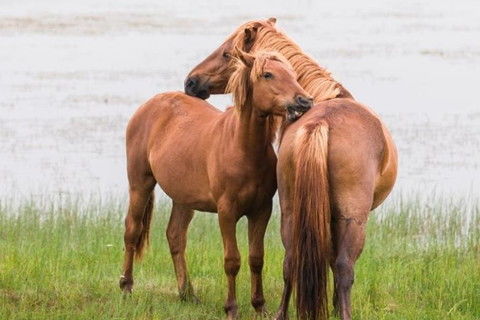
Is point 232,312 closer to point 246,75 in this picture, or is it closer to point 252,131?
point 252,131

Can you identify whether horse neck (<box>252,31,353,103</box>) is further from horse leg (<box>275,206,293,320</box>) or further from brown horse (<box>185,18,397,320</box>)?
horse leg (<box>275,206,293,320</box>)

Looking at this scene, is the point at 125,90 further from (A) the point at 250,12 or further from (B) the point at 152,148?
(B) the point at 152,148

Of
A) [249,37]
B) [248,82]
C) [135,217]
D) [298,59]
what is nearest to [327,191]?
[248,82]

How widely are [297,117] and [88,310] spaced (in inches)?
70.0

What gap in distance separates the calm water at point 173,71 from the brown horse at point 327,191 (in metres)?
6.13

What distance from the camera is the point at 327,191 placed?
6.64 meters

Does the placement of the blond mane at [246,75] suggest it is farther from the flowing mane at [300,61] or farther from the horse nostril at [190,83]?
the horse nostril at [190,83]

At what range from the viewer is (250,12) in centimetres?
2712

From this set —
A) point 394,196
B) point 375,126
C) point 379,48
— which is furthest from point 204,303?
point 379,48

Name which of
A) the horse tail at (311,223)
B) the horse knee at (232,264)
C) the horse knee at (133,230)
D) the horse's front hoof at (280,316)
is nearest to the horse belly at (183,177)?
the horse knee at (232,264)

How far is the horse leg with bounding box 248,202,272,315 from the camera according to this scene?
757cm

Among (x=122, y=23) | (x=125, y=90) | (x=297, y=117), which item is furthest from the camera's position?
(x=122, y=23)

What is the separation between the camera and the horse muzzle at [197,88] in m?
8.44

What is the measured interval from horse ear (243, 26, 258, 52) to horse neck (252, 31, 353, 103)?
6 centimetres
